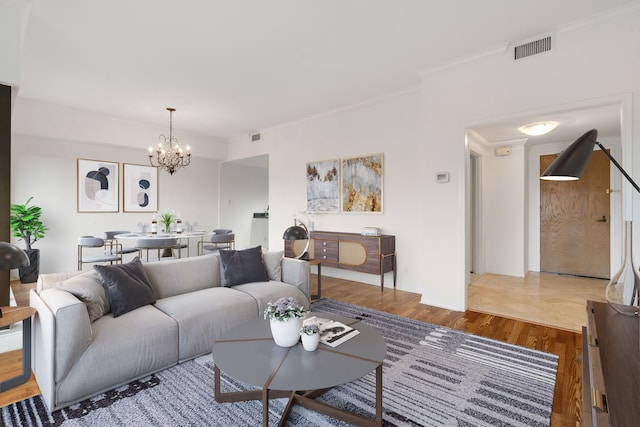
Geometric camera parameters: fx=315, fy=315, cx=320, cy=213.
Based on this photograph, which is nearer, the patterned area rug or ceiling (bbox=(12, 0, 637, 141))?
the patterned area rug

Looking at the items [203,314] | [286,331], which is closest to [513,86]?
[286,331]

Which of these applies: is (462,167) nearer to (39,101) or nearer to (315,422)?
(315,422)

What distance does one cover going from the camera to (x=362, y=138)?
519 centimetres

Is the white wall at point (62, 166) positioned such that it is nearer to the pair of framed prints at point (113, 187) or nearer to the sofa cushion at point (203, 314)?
the pair of framed prints at point (113, 187)

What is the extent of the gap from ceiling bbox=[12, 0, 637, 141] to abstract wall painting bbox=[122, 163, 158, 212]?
5.41 feet

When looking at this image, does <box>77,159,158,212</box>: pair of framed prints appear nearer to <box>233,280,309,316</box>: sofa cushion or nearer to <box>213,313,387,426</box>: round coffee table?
<box>233,280,309,316</box>: sofa cushion

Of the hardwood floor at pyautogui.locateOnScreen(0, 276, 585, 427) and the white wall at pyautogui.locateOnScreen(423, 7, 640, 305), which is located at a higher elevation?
the white wall at pyautogui.locateOnScreen(423, 7, 640, 305)

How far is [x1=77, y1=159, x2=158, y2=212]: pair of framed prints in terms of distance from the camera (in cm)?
585

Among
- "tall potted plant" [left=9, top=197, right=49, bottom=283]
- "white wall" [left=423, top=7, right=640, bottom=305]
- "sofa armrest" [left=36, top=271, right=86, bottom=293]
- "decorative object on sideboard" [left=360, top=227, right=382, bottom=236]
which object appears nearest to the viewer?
"sofa armrest" [left=36, top=271, right=86, bottom=293]

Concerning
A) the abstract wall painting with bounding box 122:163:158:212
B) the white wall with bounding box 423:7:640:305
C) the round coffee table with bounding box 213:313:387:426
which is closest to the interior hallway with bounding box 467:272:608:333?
the white wall with bounding box 423:7:640:305

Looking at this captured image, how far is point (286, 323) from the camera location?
6.19ft

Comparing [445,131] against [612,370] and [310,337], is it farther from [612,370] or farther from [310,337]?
[612,370]

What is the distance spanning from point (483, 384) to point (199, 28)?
3869 millimetres

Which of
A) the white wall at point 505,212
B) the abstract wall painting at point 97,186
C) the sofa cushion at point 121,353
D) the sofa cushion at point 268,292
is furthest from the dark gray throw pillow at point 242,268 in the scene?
the white wall at point 505,212
